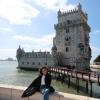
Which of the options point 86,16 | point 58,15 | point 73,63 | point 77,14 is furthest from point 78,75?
point 86,16

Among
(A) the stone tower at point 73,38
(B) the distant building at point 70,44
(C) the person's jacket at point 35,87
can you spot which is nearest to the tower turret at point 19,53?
(B) the distant building at point 70,44

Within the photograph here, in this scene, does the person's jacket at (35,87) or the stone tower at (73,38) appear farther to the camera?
the stone tower at (73,38)

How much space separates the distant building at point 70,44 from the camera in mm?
69250

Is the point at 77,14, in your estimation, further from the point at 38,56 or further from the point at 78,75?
the point at 78,75

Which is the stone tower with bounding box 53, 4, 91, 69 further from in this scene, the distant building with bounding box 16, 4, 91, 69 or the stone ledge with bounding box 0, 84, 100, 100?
the stone ledge with bounding box 0, 84, 100, 100

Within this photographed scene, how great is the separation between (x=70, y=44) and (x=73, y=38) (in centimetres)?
226

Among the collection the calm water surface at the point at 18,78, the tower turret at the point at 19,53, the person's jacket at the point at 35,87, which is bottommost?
the calm water surface at the point at 18,78

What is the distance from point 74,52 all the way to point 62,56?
15.3ft

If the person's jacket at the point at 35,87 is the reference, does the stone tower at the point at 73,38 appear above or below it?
above

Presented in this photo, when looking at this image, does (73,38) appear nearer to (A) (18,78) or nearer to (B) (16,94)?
(A) (18,78)

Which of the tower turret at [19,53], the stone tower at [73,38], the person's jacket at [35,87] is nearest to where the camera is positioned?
the person's jacket at [35,87]

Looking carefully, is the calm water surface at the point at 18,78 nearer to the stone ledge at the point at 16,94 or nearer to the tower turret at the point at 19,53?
the tower turret at the point at 19,53

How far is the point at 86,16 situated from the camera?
7981 cm

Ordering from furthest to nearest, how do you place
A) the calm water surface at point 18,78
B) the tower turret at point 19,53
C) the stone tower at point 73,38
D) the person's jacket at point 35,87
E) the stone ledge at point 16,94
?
the tower turret at point 19,53, the stone tower at point 73,38, the calm water surface at point 18,78, the person's jacket at point 35,87, the stone ledge at point 16,94
